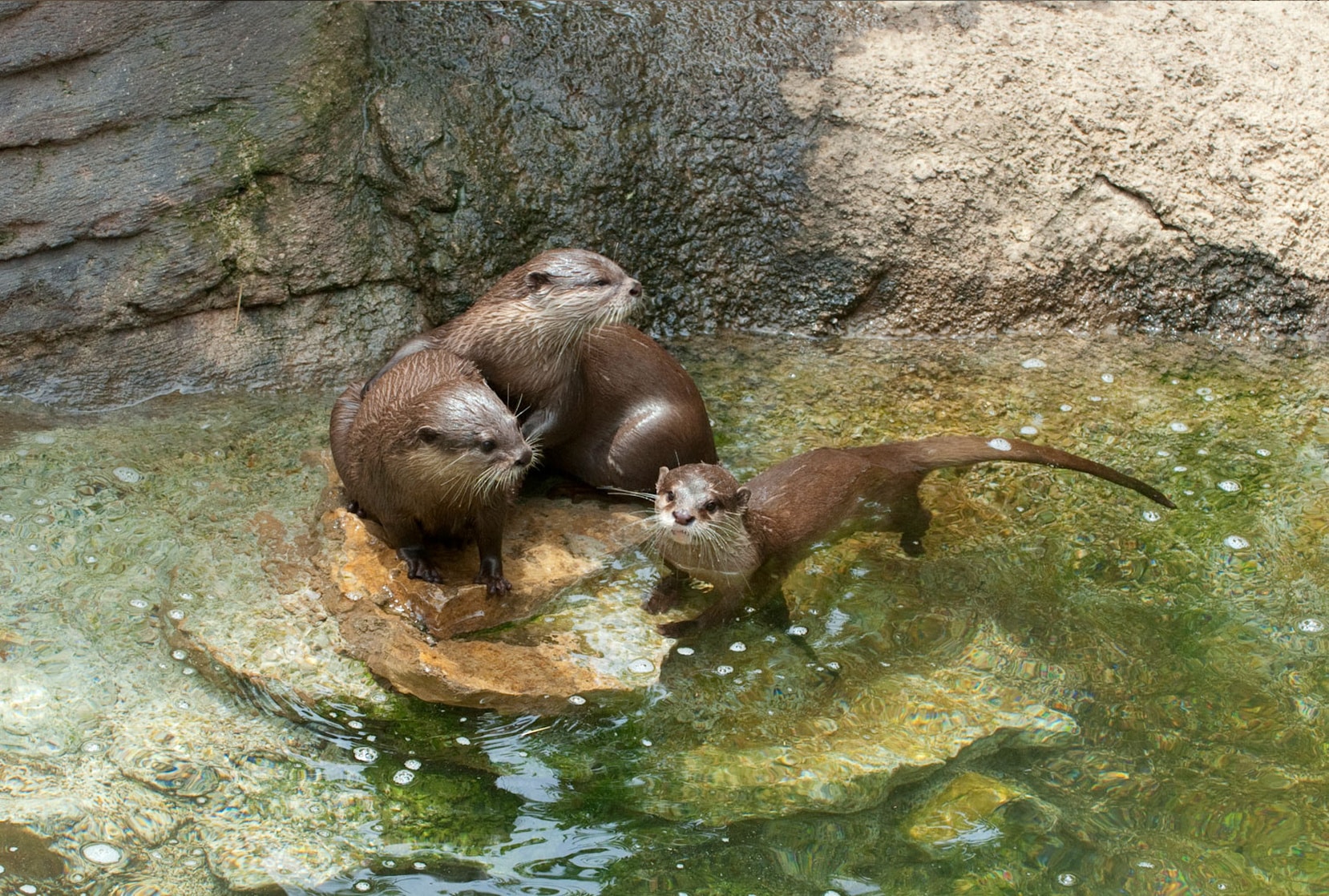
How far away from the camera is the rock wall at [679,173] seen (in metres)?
3.92

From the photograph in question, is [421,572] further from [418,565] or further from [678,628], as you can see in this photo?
[678,628]

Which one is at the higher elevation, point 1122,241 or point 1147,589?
point 1122,241

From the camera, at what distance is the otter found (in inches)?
132

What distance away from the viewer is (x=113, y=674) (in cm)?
275

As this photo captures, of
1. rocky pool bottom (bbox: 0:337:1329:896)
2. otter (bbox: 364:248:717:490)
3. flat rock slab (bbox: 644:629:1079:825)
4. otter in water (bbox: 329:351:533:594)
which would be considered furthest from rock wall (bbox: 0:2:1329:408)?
flat rock slab (bbox: 644:629:1079:825)

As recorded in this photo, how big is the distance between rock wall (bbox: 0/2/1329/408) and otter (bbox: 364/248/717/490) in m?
0.79

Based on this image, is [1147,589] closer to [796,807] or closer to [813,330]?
[796,807]

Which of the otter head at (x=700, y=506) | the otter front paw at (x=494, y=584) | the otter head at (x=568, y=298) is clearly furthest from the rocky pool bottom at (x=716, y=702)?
the otter head at (x=568, y=298)

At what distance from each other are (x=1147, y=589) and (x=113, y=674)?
91.7 inches

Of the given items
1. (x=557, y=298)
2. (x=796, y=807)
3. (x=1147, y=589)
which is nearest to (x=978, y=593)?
(x=1147, y=589)

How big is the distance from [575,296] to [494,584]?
78 cm

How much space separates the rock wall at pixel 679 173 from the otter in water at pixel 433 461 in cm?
102

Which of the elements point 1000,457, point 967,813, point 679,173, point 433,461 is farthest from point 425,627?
point 679,173

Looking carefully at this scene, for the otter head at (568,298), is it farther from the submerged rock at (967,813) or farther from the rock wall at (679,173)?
→ the submerged rock at (967,813)
